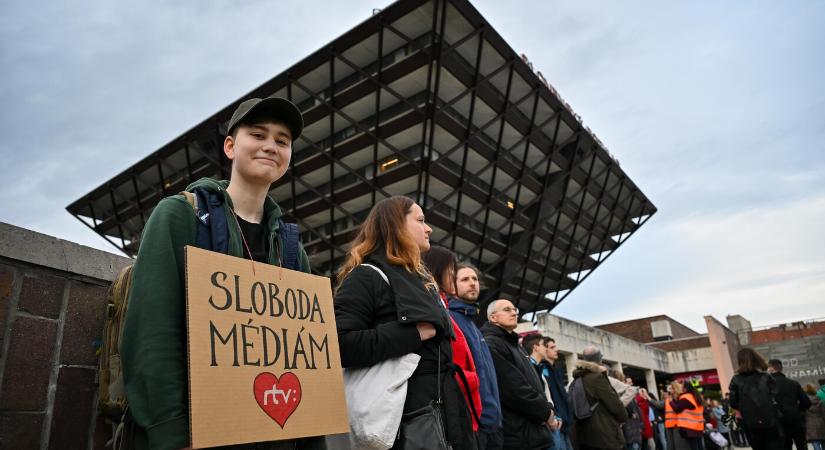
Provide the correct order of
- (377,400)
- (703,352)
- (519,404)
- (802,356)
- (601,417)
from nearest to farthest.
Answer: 1. (377,400)
2. (519,404)
3. (601,417)
4. (802,356)
5. (703,352)

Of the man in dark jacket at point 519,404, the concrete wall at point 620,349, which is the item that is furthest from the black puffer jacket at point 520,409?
the concrete wall at point 620,349

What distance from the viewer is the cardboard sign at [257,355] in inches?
48.0

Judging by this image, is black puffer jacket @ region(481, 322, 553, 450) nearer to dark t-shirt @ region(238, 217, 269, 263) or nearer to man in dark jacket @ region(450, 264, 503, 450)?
man in dark jacket @ region(450, 264, 503, 450)

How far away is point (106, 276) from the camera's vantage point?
235 centimetres

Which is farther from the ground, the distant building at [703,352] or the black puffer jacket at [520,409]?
the distant building at [703,352]

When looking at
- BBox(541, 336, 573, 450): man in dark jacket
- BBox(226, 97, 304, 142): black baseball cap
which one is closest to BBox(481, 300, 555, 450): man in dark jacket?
BBox(541, 336, 573, 450): man in dark jacket

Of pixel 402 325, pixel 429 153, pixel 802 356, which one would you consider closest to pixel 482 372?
pixel 402 325

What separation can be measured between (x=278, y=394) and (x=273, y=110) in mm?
946

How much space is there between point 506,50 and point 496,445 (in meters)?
19.2

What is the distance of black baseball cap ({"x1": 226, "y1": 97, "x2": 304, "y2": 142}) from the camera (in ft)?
5.69

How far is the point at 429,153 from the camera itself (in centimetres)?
2158

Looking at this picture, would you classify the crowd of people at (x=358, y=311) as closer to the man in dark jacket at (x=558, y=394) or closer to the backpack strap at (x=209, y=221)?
the backpack strap at (x=209, y=221)

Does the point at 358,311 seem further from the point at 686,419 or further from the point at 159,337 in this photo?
the point at 686,419

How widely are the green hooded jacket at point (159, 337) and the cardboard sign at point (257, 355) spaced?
3.5 inches
